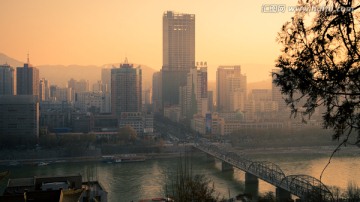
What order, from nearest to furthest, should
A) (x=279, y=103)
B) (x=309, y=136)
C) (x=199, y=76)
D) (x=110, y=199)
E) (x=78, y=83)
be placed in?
1. (x=110, y=199)
2. (x=309, y=136)
3. (x=199, y=76)
4. (x=279, y=103)
5. (x=78, y=83)

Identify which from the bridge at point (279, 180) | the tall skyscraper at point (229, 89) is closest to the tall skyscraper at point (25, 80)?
the tall skyscraper at point (229, 89)

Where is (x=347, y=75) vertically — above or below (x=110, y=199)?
above

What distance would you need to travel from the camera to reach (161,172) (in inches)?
290

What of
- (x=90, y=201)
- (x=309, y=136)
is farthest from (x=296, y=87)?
(x=309, y=136)

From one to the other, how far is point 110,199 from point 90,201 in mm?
1706

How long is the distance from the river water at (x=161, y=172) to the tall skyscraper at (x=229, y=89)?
344 inches

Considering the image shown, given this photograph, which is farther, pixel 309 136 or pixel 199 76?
pixel 199 76

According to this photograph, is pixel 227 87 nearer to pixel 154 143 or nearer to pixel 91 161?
pixel 154 143

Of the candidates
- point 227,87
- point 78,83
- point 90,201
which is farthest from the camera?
point 78,83

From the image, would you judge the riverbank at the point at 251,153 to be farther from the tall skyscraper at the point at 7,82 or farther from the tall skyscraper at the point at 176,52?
the tall skyscraper at the point at 176,52

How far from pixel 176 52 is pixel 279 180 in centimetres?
1508

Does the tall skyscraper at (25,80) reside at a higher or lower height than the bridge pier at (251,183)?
higher

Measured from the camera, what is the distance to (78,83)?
30031 mm

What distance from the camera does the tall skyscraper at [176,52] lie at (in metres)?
19.7
